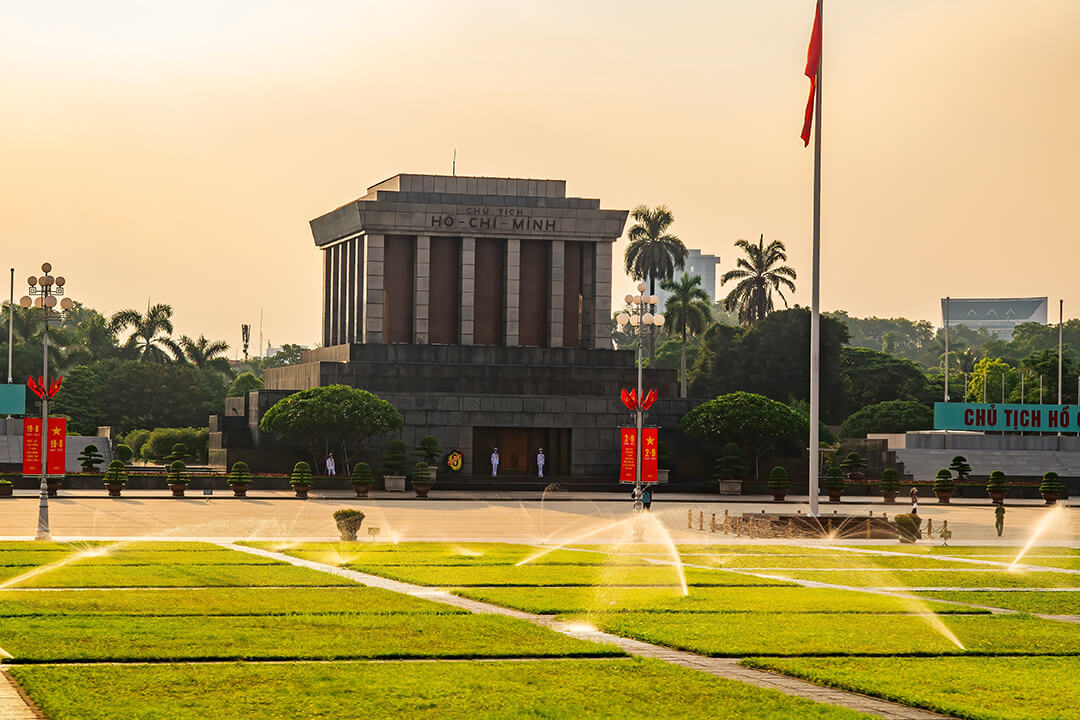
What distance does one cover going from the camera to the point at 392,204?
93.3 m

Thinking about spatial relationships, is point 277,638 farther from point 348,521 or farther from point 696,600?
point 348,521

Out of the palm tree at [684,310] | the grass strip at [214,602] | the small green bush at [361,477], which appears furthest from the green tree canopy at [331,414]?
the palm tree at [684,310]

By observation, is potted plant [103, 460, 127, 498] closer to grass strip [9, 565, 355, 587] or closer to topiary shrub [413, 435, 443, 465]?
topiary shrub [413, 435, 443, 465]

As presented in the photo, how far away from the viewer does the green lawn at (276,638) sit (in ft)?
63.6

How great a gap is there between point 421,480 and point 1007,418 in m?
Answer: 41.4

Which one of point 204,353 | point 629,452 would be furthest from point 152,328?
point 629,452

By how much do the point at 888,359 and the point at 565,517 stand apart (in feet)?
250

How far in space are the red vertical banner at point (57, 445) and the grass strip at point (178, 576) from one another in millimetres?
35091

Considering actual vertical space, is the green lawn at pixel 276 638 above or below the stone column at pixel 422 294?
below

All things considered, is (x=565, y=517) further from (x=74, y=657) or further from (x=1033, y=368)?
Result: (x=1033, y=368)

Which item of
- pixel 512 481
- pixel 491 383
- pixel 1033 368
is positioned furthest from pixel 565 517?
pixel 1033 368

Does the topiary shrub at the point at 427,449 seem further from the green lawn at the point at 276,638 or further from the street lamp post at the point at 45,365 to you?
the green lawn at the point at 276,638

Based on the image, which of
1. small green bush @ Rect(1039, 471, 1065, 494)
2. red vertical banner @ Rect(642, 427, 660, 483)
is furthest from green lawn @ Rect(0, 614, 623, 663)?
small green bush @ Rect(1039, 471, 1065, 494)

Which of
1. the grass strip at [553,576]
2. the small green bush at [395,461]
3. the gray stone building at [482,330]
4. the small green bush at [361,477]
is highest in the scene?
the gray stone building at [482,330]
